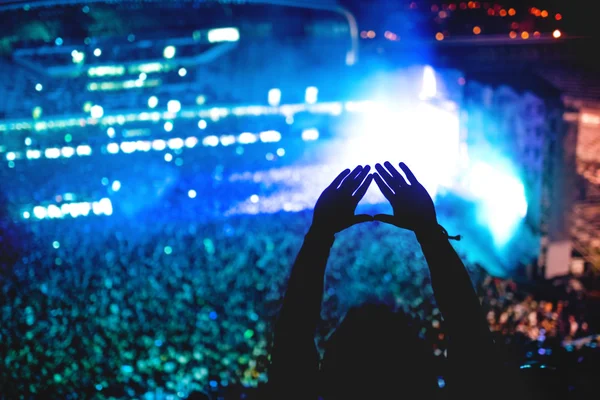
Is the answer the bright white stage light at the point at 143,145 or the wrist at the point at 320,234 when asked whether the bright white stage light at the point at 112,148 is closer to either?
the bright white stage light at the point at 143,145

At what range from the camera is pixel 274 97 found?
11.6m

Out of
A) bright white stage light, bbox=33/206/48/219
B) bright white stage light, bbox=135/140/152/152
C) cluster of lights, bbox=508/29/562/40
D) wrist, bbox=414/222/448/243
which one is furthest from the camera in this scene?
bright white stage light, bbox=135/140/152/152

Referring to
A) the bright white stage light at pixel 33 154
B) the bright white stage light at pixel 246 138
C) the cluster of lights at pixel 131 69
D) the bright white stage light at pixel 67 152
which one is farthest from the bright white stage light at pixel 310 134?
the bright white stage light at pixel 33 154

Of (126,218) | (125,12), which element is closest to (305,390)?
(126,218)

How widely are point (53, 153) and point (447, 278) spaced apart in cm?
1254

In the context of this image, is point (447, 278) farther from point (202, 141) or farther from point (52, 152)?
point (52, 152)

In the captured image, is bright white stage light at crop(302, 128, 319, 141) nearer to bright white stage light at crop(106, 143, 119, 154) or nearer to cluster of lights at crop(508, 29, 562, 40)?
bright white stage light at crop(106, 143, 119, 154)

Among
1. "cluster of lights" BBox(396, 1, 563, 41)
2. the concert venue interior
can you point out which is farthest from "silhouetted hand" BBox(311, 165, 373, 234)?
"cluster of lights" BBox(396, 1, 563, 41)

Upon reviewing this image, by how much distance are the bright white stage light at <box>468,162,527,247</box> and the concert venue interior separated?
5cm

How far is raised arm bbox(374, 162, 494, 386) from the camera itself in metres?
1.28

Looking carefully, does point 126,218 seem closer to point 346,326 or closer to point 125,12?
point 125,12

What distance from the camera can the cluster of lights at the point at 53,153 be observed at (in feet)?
36.2

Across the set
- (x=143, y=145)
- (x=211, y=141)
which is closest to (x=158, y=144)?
(x=143, y=145)

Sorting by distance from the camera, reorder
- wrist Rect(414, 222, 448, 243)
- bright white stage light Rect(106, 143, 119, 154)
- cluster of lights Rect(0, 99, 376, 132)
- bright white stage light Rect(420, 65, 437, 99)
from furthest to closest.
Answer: bright white stage light Rect(106, 143, 119, 154)
cluster of lights Rect(0, 99, 376, 132)
bright white stage light Rect(420, 65, 437, 99)
wrist Rect(414, 222, 448, 243)
